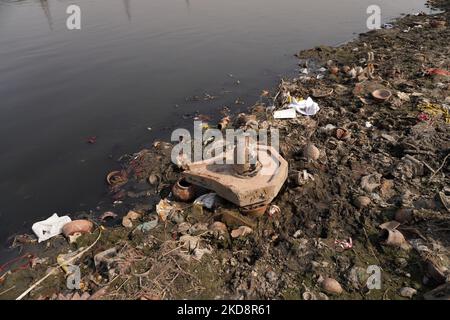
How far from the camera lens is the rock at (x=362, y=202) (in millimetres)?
4918

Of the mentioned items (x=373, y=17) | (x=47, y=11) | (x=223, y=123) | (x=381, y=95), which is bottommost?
(x=223, y=123)

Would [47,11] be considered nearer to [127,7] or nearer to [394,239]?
[127,7]

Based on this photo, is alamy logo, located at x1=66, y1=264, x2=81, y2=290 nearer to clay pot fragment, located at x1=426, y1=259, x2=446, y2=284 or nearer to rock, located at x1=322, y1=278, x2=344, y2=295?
rock, located at x1=322, y1=278, x2=344, y2=295

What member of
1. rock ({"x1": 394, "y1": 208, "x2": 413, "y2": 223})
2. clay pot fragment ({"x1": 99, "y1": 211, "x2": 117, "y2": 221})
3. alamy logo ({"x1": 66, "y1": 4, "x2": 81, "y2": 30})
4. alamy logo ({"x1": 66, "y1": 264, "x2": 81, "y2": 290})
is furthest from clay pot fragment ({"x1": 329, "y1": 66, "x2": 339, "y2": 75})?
alamy logo ({"x1": 66, "y1": 4, "x2": 81, "y2": 30})

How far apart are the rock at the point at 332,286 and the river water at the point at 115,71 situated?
4.49 m

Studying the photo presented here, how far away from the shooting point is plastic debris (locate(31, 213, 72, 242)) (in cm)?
530

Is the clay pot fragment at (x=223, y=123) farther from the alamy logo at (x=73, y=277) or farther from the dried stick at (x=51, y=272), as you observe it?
the alamy logo at (x=73, y=277)

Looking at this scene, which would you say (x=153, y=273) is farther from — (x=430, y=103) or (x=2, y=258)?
(x=430, y=103)

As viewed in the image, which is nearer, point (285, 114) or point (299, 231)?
point (299, 231)

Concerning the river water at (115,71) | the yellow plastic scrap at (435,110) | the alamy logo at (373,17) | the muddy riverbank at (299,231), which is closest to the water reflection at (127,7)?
the river water at (115,71)

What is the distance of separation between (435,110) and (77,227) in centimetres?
780

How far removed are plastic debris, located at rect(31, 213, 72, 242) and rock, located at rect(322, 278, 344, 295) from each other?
429 cm

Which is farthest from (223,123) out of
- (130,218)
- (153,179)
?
(130,218)

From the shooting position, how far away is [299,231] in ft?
15.4
